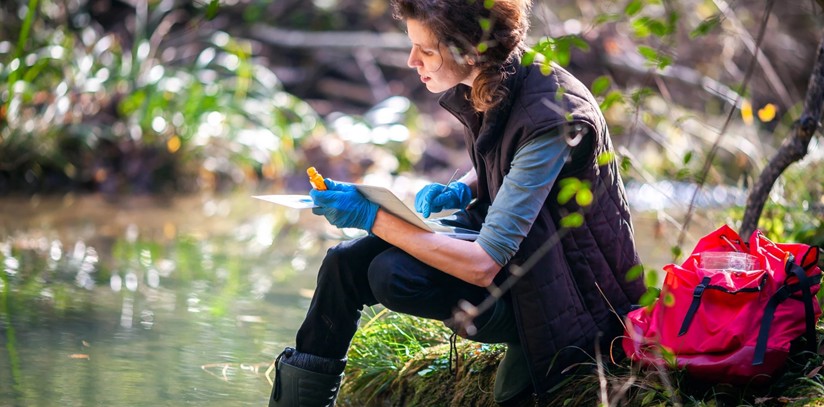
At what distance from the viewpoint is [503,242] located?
2.46 m

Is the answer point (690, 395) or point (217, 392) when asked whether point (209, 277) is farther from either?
point (690, 395)

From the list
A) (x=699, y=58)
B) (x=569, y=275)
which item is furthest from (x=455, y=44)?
(x=699, y=58)

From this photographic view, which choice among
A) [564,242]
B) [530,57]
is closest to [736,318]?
[564,242]

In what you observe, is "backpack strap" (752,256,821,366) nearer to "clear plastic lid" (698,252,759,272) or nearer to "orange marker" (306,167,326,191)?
"clear plastic lid" (698,252,759,272)

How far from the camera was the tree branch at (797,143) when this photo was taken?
320 cm

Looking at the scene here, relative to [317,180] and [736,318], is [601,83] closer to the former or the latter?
[736,318]

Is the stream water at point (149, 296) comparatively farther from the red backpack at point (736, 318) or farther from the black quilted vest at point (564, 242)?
the red backpack at point (736, 318)

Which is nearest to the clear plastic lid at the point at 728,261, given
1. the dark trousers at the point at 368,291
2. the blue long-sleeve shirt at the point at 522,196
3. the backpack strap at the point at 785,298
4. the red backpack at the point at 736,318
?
the red backpack at the point at 736,318

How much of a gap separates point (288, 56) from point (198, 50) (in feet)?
5.05

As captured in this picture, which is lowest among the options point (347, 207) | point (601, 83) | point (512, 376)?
point (512, 376)

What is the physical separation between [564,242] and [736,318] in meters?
0.46

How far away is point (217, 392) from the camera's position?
315 cm

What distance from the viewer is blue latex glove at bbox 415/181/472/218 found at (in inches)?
117

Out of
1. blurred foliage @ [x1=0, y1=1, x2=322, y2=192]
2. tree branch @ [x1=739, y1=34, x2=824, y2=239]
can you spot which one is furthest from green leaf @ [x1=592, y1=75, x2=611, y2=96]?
blurred foliage @ [x1=0, y1=1, x2=322, y2=192]
